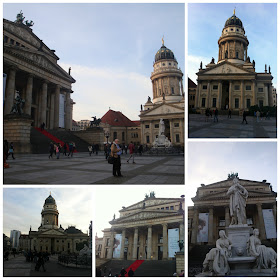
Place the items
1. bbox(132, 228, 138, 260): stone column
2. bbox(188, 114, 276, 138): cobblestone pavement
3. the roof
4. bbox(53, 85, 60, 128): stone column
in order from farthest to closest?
the roof, bbox(53, 85, 60, 128): stone column, bbox(132, 228, 138, 260): stone column, bbox(188, 114, 276, 138): cobblestone pavement

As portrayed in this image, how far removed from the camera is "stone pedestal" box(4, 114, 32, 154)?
18906mm

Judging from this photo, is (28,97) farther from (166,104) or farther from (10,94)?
(166,104)

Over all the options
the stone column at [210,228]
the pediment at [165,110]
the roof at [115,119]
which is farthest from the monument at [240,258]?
the roof at [115,119]

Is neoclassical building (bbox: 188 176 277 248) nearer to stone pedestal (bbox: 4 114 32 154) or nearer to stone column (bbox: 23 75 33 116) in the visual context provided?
stone pedestal (bbox: 4 114 32 154)

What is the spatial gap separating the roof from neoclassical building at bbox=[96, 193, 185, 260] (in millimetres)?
80202

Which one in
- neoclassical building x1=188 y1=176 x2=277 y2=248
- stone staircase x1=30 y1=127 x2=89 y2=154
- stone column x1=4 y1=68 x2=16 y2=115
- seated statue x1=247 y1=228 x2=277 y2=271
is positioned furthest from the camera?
stone column x1=4 y1=68 x2=16 y2=115

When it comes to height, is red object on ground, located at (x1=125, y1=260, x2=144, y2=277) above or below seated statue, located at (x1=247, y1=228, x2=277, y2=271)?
below

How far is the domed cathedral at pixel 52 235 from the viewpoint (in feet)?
28.7

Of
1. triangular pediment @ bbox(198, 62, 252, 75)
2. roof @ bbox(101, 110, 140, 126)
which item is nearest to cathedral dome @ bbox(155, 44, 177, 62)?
roof @ bbox(101, 110, 140, 126)

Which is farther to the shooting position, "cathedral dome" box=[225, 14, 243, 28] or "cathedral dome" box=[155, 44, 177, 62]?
"cathedral dome" box=[155, 44, 177, 62]

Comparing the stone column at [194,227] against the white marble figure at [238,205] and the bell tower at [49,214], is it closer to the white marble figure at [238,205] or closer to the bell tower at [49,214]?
the white marble figure at [238,205]

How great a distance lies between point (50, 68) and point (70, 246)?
33.2 m

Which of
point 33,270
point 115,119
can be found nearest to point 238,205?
point 33,270

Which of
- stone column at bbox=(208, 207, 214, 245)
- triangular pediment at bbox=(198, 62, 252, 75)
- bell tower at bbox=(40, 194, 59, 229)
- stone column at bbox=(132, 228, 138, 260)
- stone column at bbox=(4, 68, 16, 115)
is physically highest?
triangular pediment at bbox=(198, 62, 252, 75)
